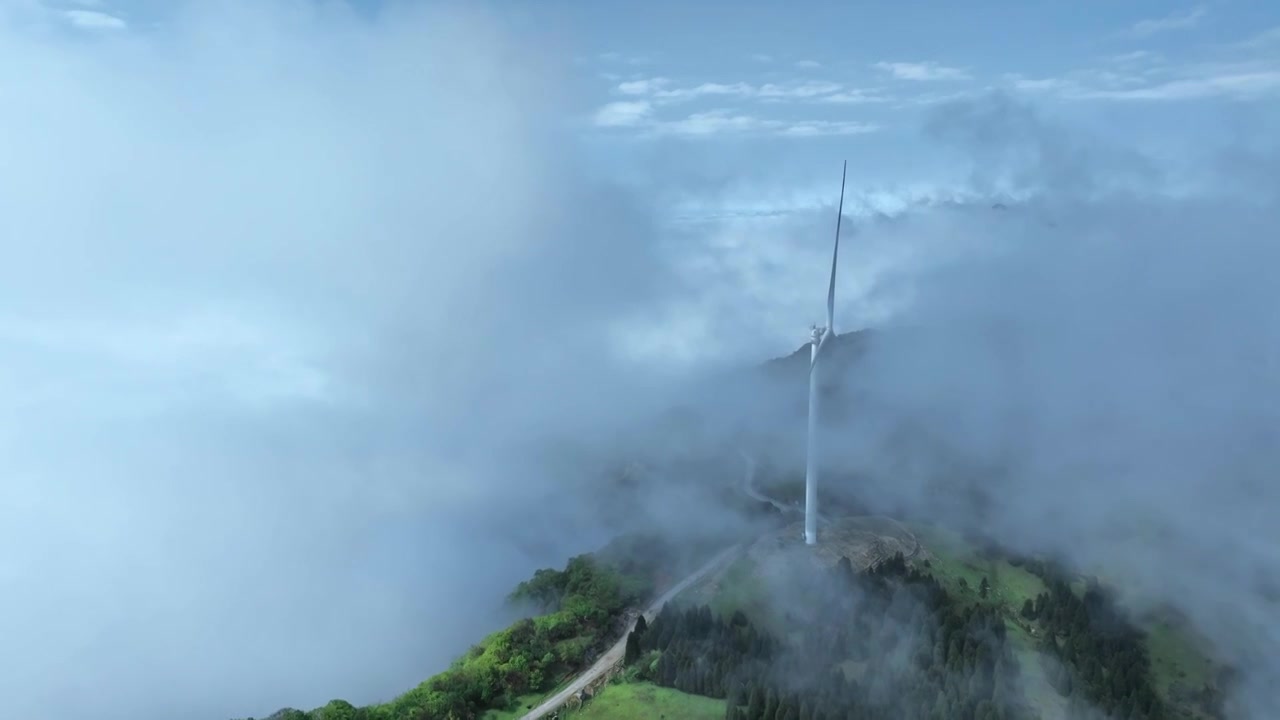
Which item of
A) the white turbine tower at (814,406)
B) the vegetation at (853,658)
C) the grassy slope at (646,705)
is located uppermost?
the white turbine tower at (814,406)

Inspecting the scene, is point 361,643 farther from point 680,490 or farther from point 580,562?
point 680,490

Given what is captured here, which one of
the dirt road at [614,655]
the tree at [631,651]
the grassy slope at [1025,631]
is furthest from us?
the grassy slope at [1025,631]

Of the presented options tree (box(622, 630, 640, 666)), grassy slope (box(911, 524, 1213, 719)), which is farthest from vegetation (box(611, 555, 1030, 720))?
grassy slope (box(911, 524, 1213, 719))

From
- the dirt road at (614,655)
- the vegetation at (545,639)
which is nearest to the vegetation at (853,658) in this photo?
the dirt road at (614,655)

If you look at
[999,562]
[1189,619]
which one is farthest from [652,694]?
[1189,619]

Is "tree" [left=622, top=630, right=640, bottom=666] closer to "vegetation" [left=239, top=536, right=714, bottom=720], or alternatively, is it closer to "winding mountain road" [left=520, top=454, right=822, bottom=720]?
"winding mountain road" [left=520, top=454, right=822, bottom=720]

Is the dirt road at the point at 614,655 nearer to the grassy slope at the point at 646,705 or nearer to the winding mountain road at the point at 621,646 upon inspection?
the winding mountain road at the point at 621,646

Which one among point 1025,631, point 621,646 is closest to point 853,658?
point 1025,631

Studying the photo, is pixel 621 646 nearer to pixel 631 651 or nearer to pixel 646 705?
pixel 631 651
